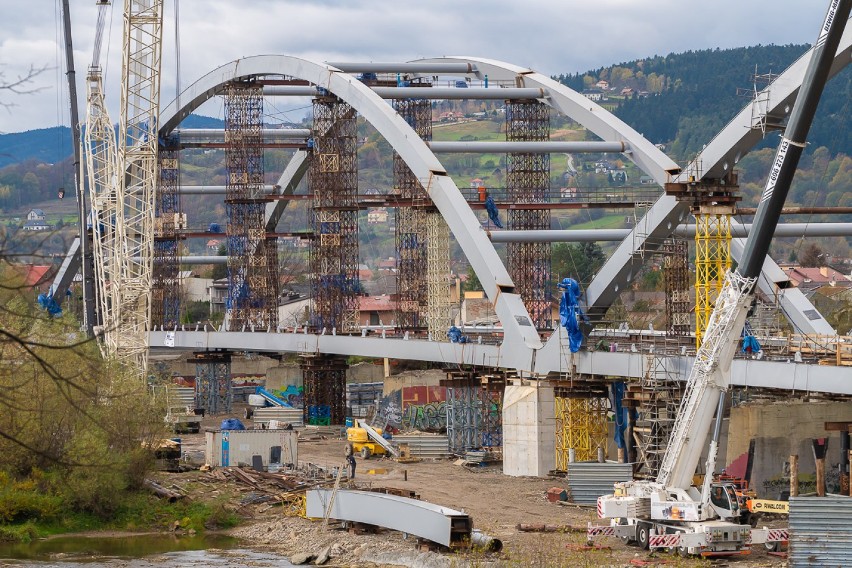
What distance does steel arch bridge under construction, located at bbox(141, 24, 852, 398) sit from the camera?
48.7 meters

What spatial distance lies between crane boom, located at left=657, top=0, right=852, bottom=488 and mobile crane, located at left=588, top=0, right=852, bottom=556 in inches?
0.9

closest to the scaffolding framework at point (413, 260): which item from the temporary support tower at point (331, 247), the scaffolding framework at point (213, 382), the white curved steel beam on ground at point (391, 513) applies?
the temporary support tower at point (331, 247)

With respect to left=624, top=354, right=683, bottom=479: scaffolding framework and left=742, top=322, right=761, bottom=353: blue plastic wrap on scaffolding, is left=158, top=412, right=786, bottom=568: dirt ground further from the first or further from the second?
left=742, top=322, right=761, bottom=353: blue plastic wrap on scaffolding

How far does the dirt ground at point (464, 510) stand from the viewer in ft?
121

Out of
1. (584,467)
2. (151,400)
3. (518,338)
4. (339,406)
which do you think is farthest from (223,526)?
(339,406)

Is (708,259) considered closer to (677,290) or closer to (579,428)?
(677,290)

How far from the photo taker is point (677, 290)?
56906 mm

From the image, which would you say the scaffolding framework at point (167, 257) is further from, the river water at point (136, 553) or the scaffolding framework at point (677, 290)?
the river water at point (136, 553)

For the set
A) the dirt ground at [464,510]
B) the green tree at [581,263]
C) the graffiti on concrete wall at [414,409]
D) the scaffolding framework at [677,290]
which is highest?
the green tree at [581,263]

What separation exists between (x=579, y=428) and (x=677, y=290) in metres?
6.39

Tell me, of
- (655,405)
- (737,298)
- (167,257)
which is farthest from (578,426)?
(167,257)

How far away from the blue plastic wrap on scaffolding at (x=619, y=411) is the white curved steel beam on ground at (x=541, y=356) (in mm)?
1602

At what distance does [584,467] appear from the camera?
156ft

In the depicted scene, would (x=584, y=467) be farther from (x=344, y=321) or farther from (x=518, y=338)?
(x=344, y=321)
